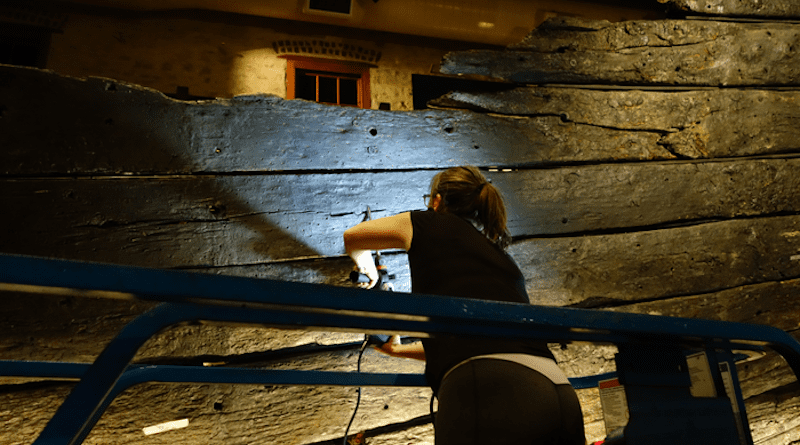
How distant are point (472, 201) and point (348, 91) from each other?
240 cm

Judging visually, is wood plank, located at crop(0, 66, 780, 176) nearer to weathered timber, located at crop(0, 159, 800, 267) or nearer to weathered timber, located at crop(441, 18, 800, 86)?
weathered timber, located at crop(0, 159, 800, 267)

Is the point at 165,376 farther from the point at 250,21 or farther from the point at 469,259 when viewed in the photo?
the point at 250,21

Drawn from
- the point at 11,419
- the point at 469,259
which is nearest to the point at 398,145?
the point at 469,259

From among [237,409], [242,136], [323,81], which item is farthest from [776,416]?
[323,81]

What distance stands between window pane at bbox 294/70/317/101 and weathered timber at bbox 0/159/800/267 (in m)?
1.58

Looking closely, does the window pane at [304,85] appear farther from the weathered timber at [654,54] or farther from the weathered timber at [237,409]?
the weathered timber at [237,409]

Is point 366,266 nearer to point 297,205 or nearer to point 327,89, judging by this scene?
point 297,205

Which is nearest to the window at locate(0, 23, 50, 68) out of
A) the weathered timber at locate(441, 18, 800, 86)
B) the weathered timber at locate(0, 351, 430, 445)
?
the weathered timber at locate(0, 351, 430, 445)

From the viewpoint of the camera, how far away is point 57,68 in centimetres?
321

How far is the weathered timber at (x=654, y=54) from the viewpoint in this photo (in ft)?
8.14

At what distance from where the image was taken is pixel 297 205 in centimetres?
203

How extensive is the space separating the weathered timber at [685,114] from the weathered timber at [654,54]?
0.09 m

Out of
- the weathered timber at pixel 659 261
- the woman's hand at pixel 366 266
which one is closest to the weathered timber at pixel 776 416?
the weathered timber at pixel 659 261

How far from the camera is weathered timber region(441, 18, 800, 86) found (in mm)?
2482
